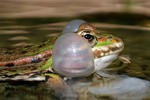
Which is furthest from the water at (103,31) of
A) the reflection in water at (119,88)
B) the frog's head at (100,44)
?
the frog's head at (100,44)

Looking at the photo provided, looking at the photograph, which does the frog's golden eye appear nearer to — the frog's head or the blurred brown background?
the frog's head

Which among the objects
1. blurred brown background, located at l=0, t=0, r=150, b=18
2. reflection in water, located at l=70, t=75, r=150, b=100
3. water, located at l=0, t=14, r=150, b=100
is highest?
blurred brown background, located at l=0, t=0, r=150, b=18

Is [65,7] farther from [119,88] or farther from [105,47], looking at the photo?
[119,88]

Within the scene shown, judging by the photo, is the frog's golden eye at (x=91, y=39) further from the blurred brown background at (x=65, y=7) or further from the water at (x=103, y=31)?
the blurred brown background at (x=65, y=7)

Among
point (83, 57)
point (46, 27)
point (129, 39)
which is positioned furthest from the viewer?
point (46, 27)

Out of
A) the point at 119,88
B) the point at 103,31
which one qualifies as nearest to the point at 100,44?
the point at 119,88

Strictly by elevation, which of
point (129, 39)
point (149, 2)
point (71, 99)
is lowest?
point (71, 99)

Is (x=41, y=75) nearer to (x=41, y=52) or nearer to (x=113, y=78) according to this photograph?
(x=41, y=52)

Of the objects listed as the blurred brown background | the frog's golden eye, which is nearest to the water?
the frog's golden eye

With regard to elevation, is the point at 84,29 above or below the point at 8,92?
above

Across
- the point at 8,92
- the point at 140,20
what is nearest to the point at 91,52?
the point at 8,92
